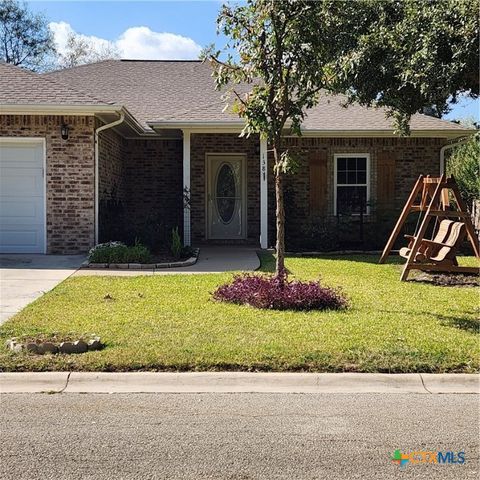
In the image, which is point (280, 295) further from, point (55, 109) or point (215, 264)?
point (55, 109)

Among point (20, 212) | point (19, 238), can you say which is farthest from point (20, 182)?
point (19, 238)

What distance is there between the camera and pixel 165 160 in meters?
17.1

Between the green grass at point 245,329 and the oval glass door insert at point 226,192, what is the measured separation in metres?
7.49

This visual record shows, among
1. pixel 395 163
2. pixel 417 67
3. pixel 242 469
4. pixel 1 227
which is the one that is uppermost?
pixel 417 67

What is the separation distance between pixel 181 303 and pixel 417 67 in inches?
216

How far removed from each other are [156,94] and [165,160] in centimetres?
284

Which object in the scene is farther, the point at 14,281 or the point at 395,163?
the point at 395,163

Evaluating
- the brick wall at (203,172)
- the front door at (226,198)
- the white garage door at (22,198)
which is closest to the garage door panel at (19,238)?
the white garage door at (22,198)

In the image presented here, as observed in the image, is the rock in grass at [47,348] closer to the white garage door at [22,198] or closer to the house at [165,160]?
the house at [165,160]

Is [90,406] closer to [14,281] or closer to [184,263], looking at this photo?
[14,281]

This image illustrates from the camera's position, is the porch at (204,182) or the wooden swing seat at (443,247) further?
the porch at (204,182)

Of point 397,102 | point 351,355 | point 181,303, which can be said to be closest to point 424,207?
point 397,102

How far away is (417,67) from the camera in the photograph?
10.0m

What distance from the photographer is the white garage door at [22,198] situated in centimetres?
1338
